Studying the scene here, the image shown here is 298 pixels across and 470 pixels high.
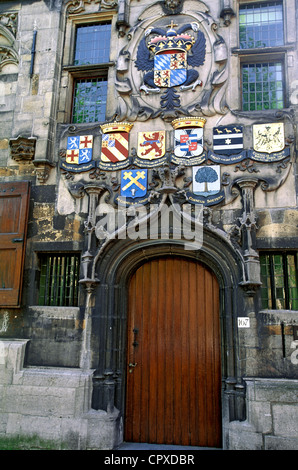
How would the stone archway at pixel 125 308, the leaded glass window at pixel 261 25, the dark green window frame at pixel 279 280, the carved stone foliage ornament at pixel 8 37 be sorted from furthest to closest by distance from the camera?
the carved stone foliage ornament at pixel 8 37
the leaded glass window at pixel 261 25
the dark green window frame at pixel 279 280
the stone archway at pixel 125 308

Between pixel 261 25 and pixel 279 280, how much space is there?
15.8 feet

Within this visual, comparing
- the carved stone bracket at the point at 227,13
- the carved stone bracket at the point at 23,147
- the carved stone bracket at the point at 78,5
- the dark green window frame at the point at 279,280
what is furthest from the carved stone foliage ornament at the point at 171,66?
the dark green window frame at the point at 279,280

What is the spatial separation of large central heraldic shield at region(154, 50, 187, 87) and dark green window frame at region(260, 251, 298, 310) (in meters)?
3.49

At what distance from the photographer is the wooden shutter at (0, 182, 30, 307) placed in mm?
6949

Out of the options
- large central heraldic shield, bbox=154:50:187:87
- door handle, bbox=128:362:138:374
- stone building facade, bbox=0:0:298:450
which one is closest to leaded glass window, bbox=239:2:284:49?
stone building facade, bbox=0:0:298:450

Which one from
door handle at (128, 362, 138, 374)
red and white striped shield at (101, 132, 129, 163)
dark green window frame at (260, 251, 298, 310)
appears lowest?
door handle at (128, 362, 138, 374)

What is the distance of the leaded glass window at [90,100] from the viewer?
7934 mm

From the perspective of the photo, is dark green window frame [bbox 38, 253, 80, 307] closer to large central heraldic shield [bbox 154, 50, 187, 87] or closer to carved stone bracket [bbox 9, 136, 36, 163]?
carved stone bracket [bbox 9, 136, 36, 163]

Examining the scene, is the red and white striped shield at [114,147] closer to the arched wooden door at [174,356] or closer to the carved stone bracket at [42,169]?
the carved stone bracket at [42,169]

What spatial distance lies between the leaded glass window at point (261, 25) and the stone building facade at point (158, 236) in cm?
3

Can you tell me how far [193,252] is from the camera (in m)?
6.77

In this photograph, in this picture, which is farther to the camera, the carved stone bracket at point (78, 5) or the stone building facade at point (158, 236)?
the carved stone bracket at point (78, 5)
